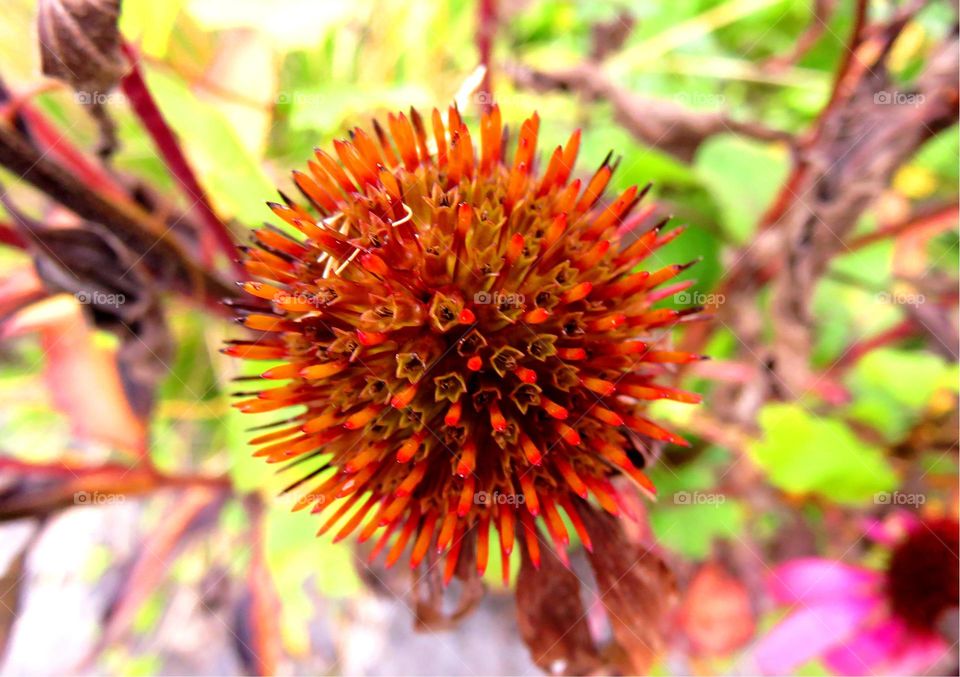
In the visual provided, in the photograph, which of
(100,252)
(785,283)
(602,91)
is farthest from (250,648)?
(602,91)

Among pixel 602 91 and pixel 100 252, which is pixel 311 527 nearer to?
pixel 100 252

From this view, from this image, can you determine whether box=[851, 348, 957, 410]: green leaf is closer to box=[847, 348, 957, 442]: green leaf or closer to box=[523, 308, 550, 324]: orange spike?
box=[847, 348, 957, 442]: green leaf

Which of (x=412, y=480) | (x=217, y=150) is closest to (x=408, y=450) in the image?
(x=412, y=480)

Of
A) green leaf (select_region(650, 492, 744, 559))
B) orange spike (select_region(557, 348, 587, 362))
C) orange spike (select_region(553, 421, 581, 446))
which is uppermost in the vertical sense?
orange spike (select_region(557, 348, 587, 362))

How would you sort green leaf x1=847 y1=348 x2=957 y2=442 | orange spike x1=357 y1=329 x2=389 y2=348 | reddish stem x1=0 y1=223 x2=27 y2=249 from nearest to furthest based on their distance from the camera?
orange spike x1=357 y1=329 x2=389 y2=348 → reddish stem x1=0 y1=223 x2=27 y2=249 → green leaf x1=847 y1=348 x2=957 y2=442

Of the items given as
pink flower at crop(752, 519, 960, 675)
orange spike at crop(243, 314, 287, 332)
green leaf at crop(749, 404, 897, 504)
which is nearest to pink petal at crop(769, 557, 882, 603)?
pink flower at crop(752, 519, 960, 675)

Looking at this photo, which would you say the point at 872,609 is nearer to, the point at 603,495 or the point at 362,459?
the point at 603,495

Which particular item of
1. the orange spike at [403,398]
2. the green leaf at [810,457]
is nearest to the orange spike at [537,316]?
the orange spike at [403,398]
